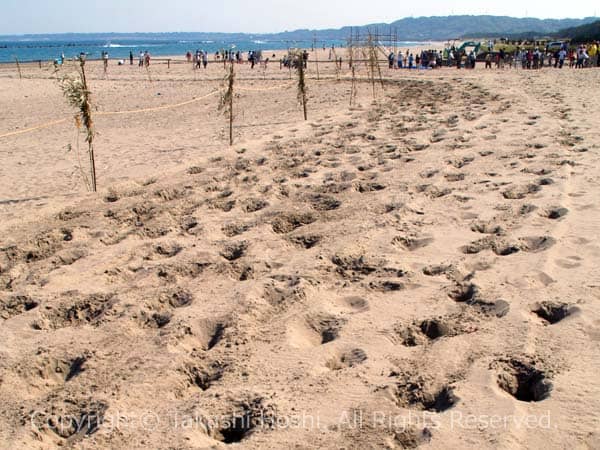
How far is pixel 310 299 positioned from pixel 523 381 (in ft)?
4.53

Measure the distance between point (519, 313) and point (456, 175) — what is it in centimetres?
301

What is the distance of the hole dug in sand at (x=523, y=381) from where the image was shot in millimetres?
2617

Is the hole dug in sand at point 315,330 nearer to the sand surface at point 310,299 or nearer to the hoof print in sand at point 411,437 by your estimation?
the sand surface at point 310,299

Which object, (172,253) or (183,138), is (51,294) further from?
(183,138)

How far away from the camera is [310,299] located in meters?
3.60

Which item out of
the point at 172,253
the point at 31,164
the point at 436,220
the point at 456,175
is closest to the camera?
the point at 172,253

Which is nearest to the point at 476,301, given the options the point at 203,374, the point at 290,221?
the point at 203,374

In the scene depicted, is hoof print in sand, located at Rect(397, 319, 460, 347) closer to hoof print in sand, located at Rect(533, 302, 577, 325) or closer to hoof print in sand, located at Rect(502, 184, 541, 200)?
hoof print in sand, located at Rect(533, 302, 577, 325)

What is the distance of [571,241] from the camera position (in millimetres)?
4141

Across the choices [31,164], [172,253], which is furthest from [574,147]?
[31,164]

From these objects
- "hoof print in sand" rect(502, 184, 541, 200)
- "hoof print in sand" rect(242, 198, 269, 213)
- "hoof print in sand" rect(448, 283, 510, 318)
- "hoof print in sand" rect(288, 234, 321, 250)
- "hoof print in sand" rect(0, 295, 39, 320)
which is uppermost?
"hoof print in sand" rect(502, 184, 541, 200)

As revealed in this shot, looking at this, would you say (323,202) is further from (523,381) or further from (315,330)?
(523,381)

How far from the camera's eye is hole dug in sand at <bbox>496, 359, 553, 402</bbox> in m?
2.62

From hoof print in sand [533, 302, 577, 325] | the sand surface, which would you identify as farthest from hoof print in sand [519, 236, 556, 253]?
hoof print in sand [533, 302, 577, 325]
